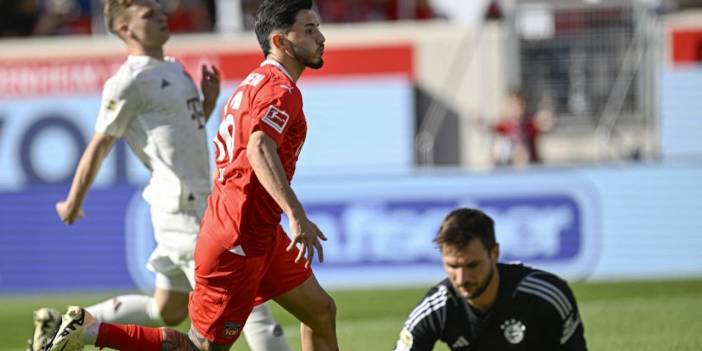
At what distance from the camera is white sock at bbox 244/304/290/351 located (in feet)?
24.3

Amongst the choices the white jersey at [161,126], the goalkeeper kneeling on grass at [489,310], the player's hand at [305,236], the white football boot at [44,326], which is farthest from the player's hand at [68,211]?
the goalkeeper kneeling on grass at [489,310]

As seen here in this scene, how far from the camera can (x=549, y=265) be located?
1537cm

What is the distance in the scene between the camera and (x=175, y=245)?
7.96 metres

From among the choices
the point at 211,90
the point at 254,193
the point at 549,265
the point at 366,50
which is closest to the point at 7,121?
the point at 366,50

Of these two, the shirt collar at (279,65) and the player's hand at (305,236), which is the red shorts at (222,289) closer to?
the player's hand at (305,236)

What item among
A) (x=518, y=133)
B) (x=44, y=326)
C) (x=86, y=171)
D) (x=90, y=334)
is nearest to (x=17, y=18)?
(x=518, y=133)

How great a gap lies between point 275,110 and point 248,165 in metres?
0.37

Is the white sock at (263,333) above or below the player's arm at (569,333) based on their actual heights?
below

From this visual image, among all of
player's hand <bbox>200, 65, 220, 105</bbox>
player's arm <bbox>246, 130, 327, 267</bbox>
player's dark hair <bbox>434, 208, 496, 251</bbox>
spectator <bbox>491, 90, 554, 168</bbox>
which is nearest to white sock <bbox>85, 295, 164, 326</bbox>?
player's hand <bbox>200, 65, 220, 105</bbox>

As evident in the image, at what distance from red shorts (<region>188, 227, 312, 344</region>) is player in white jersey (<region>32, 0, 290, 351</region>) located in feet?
3.70

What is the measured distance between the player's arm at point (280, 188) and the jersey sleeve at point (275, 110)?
4 centimetres

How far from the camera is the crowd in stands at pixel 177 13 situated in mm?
21031

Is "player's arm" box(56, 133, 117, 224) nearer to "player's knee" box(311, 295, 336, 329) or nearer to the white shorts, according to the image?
the white shorts

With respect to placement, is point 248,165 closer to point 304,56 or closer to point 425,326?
point 304,56
